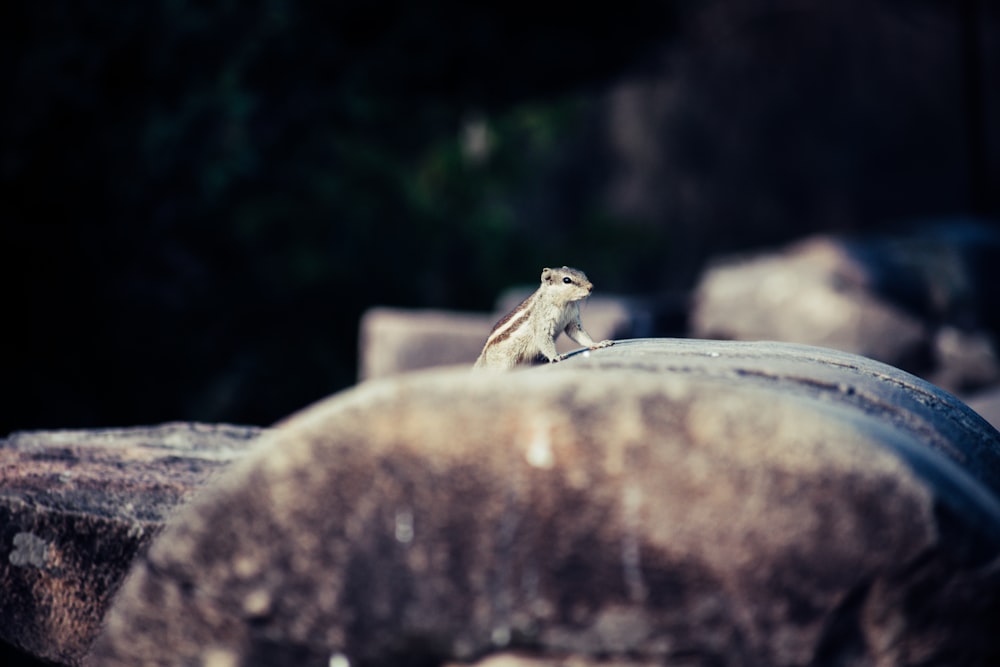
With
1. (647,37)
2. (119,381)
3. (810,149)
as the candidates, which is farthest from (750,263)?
(810,149)

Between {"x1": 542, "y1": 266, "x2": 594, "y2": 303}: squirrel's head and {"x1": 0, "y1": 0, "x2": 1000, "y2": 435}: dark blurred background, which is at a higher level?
{"x1": 0, "y1": 0, "x2": 1000, "y2": 435}: dark blurred background

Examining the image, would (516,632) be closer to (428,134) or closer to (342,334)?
(342,334)

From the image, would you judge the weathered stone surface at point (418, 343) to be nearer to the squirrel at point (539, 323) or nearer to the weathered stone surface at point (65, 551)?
the squirrel at point (539, 323)

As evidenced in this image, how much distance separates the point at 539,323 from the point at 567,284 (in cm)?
14

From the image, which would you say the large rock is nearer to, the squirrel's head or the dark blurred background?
the dark blurred background

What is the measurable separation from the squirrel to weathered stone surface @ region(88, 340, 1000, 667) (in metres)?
1.19

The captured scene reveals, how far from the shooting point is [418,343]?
6.61 meters

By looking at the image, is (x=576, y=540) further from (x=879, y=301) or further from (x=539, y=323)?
(x=879, y=301)

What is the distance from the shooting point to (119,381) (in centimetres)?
662

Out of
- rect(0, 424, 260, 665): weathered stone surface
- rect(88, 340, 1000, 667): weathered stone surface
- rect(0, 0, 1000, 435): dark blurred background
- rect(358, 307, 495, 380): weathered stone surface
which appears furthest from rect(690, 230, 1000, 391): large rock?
rect(88, 340, 1000, 667): weathered stone surface

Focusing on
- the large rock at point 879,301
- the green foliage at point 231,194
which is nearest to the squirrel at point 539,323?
the green foliage at point 231,194

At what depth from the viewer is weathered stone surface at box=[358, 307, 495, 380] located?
21.6 feet

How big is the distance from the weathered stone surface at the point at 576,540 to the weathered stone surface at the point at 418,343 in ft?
15.0

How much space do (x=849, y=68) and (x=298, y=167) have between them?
7188mm
